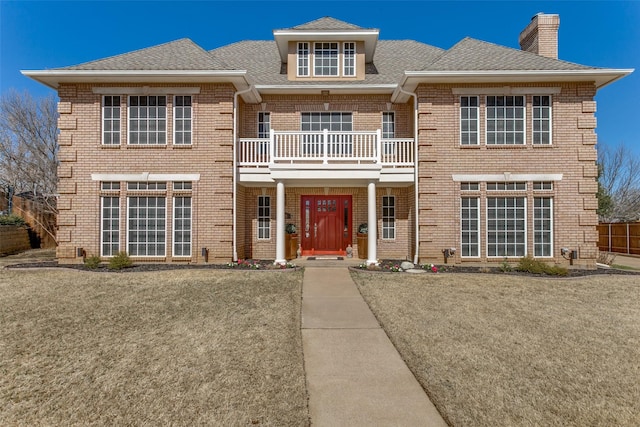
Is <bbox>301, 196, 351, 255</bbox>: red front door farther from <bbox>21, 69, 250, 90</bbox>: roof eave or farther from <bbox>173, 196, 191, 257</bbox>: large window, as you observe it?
<bbox>21, 69, 250, 90</bbox>: roof eave

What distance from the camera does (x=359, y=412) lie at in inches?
124

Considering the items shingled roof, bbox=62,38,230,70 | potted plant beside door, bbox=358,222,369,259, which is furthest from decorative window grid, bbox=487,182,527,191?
shingled roof, bbox=62,38,230,70

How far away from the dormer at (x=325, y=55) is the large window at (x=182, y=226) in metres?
6.28

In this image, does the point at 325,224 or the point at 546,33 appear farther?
the point at 325,224

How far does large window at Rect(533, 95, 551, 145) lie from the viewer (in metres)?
11.0

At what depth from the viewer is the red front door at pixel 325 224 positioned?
13039 mm

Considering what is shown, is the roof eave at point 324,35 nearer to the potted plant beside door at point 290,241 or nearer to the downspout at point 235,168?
the downspout at point 235,168

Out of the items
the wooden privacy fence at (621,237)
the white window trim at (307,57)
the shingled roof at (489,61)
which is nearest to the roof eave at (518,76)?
the shingled roof at (489,61)

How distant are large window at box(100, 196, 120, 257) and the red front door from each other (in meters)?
6.41

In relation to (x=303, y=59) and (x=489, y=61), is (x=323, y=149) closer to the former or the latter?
(x=303, y=59)

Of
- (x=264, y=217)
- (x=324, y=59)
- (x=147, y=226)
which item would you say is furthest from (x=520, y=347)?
(x=324, y=59)

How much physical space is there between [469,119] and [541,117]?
2.34m

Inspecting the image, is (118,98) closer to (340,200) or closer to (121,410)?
(340,200)

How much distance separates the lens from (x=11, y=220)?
1552 cm
